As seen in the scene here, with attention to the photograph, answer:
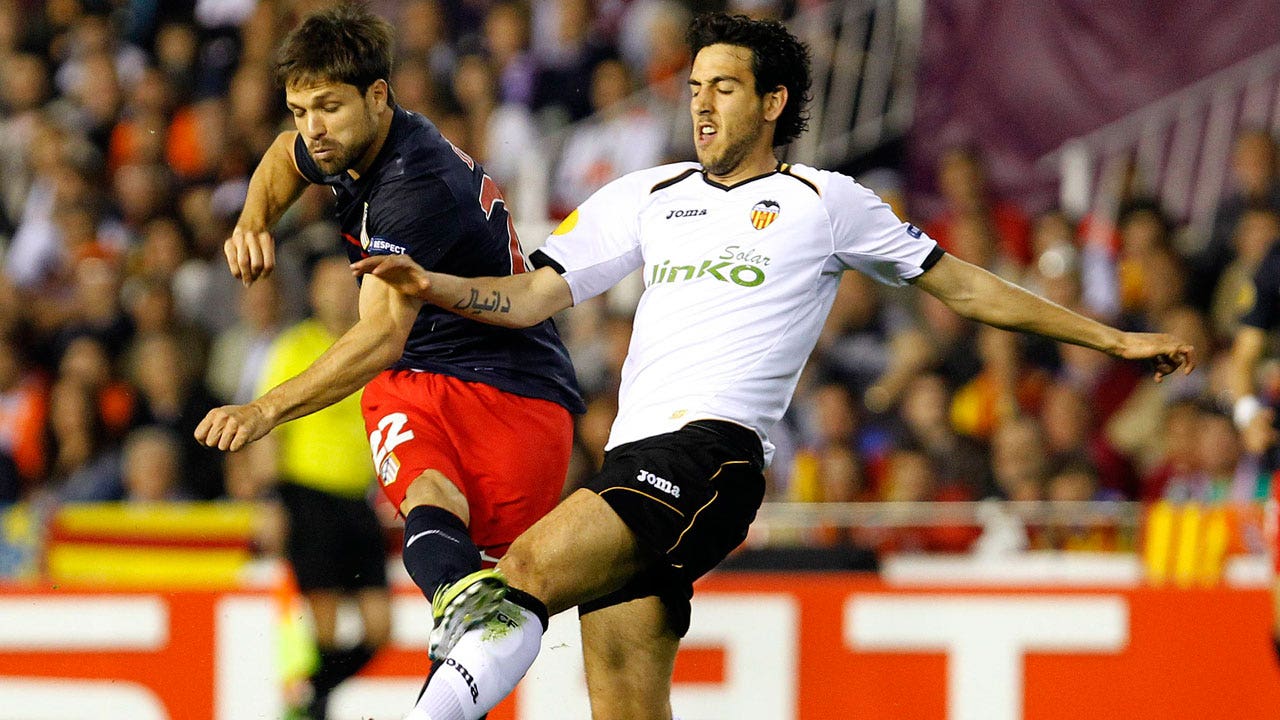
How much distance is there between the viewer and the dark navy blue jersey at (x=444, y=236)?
5.46 meters

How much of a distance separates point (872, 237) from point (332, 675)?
3.62 meters

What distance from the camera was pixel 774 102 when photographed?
18.3ft

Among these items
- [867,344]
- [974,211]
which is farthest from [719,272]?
[974,211]

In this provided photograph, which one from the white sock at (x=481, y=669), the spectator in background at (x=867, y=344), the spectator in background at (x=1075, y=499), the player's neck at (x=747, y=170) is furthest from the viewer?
the spectator in background at (x=867, y=344)

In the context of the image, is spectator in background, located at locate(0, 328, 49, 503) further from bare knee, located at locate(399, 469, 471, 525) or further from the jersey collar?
the jersey collar

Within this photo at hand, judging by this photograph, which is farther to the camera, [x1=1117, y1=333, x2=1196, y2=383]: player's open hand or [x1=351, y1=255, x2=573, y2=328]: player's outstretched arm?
[x1=1117, y1=333, x2=1196, y2=383]: player's open hand

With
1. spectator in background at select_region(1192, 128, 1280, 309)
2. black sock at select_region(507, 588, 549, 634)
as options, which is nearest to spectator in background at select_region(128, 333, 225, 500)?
spectator in background at select_region(1192, 128, 1280, 309)

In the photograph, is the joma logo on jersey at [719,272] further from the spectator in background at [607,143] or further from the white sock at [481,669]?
the spectator in background at [607,143]

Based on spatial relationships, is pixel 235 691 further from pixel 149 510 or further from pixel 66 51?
pixel 66 51

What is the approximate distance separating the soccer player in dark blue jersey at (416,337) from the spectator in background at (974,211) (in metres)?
5.16

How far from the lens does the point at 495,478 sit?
573 centimetres

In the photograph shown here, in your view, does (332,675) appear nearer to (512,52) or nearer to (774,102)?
(774,102)

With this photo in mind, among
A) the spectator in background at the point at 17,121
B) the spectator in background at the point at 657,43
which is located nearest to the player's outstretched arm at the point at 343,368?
the spectator in background at the point at 657,43

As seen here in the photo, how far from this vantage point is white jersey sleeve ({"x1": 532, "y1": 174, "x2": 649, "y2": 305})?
5641mm
